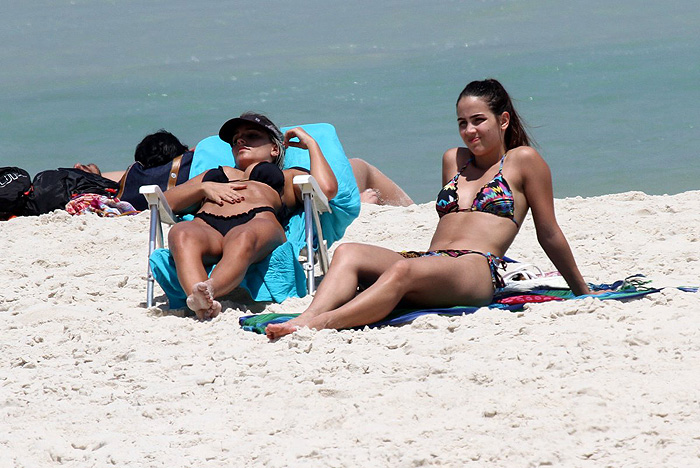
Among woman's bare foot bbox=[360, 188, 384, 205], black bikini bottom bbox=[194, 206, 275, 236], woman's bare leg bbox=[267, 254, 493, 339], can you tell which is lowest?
woman's bare foot bbox=[360, 188, 384, 205]

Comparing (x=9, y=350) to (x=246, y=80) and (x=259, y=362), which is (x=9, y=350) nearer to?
(x=259, y=362)

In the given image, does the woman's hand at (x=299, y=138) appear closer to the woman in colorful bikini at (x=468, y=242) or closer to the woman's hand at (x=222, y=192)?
the woman's hand at (x=222, y=192)

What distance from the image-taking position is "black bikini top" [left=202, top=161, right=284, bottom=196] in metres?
5.37

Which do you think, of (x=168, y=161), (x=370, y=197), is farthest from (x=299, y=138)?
(x=370, y=197)

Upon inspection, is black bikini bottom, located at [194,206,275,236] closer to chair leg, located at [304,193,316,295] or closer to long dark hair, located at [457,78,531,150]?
chair leg, located at [304,193,316,295]

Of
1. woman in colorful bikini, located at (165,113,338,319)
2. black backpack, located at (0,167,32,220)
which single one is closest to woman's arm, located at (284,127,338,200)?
woman in colorful bikini, located at (165,113,338,319)

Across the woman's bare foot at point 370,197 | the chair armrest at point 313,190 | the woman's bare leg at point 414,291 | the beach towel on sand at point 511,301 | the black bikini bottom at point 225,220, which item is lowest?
the woman's bare foot at point 370,197

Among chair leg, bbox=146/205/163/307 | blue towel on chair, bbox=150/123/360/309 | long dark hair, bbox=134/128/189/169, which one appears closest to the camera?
blue towel on chair, bbox=150/123/360/309

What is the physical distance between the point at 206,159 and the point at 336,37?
16443mm

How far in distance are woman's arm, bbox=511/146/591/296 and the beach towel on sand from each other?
0.34ft

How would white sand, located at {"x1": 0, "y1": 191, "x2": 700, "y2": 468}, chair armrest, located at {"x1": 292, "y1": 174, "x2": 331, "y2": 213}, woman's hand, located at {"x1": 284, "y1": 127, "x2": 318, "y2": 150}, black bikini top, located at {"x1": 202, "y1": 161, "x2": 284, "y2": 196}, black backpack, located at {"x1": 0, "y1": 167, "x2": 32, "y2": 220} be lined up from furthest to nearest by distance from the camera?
1. black backpack, located at {"x1": 0, "y1": 167, "x2": 32, "y2": 220}
2. woman's hand, located at {"x1": 284, "y1": 127, "x2": 318, "y2": 150}
3. black bikini top, located at {"x1": 202, "y1": 161, "x2": 284, "y2": 196}
4. chair armrest, located at {"x1": 292, "y1": 174, "x2": 331, "y2": 213}
5. white sand, located at {"x1": 0, "y1": 191, "x2": 700, "y2": 468}

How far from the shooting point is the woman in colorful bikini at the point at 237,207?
4516mm

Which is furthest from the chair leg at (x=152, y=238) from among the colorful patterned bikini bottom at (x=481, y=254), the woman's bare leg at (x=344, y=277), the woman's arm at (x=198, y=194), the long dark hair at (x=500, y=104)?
the long dark hair at (x=500, y=104)

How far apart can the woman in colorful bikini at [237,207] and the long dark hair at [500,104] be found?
1.26 metres
